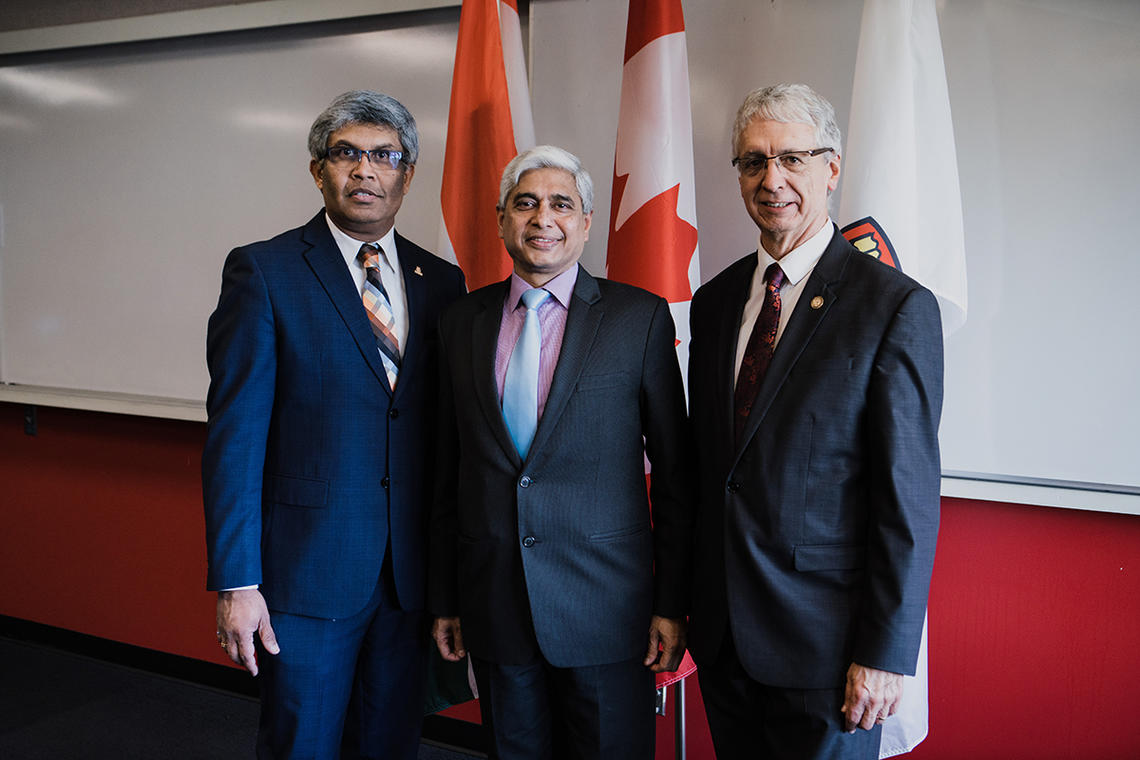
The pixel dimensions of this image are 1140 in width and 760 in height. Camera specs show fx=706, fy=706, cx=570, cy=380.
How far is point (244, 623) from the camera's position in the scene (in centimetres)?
153

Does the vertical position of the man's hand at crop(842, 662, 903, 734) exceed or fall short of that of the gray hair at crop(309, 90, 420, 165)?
it falls short

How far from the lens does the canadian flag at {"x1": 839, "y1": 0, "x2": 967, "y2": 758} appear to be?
5.64ft

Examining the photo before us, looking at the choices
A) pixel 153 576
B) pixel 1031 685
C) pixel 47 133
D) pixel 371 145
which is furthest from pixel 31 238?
pixel 1031 685

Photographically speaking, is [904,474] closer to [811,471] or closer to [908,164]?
[811,471]

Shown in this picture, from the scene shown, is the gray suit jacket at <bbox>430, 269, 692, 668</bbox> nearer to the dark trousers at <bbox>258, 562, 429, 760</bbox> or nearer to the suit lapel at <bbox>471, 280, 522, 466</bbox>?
the suit lapel at <bbox>471, 280, 522, 466</bbox>

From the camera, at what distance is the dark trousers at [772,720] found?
4.13 ft

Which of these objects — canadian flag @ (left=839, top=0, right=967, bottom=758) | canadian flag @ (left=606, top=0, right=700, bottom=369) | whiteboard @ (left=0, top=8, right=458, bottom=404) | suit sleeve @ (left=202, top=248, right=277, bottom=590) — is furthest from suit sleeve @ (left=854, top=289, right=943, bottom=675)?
whiteboard @ (left=0, top=8, right=458, bottom=404)

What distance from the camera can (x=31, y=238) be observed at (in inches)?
127

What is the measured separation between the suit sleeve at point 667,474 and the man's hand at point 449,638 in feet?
1.56

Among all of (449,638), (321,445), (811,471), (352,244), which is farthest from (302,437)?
(811,471)

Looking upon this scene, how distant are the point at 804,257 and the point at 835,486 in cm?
43

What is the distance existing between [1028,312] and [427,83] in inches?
80.7

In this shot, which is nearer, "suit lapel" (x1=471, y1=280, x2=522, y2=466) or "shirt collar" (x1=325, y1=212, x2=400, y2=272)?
"suit lapel" (x1=471, y1=280, x2=522, y2=466)

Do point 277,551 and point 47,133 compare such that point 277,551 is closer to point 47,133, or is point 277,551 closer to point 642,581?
point 642,581
